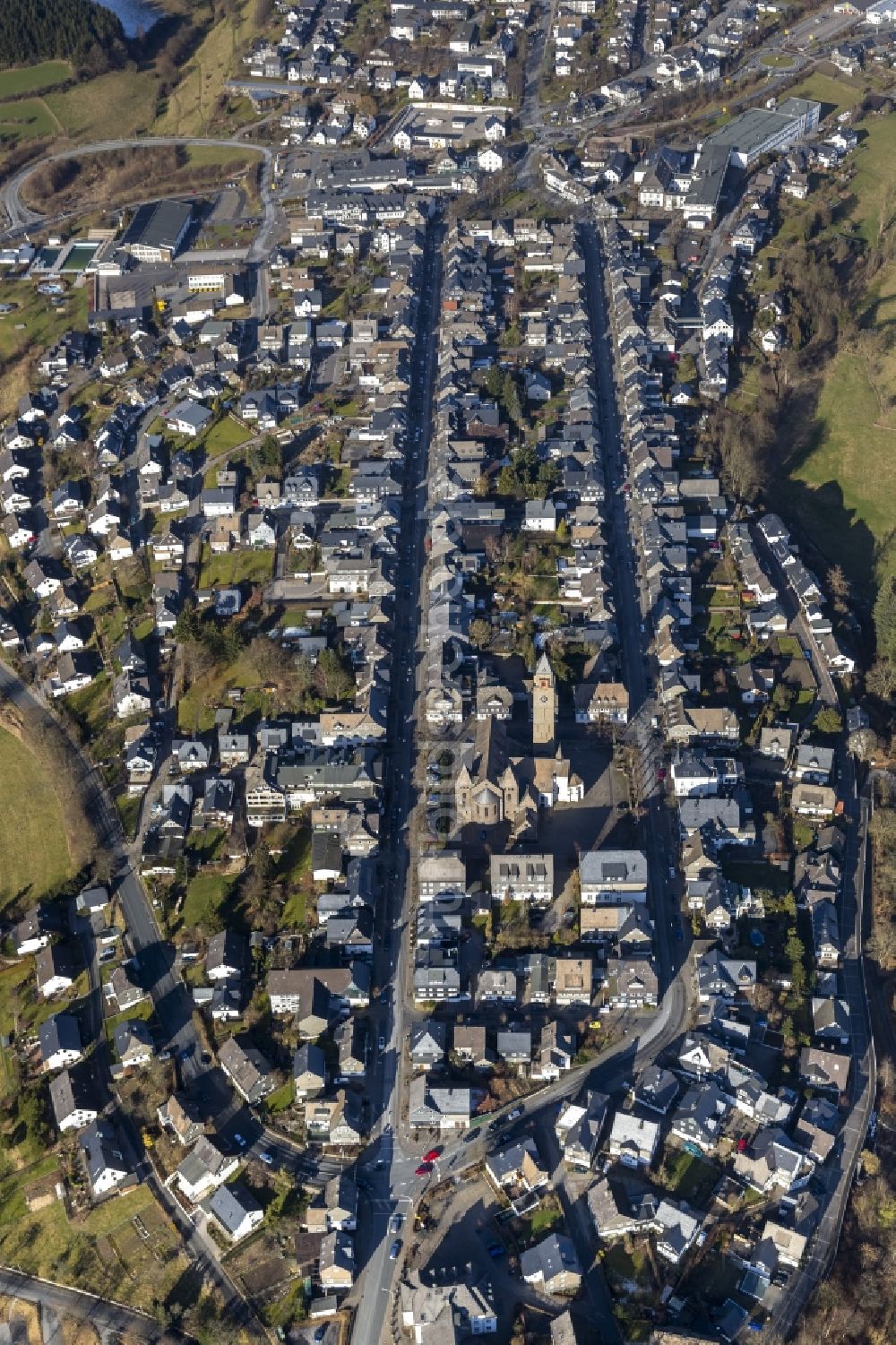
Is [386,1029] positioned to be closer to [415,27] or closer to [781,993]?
[781,993]

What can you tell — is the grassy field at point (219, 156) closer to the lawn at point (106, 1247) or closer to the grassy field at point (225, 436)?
the grassy field at point (225, 436)

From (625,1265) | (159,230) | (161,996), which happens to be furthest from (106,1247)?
(159,230)

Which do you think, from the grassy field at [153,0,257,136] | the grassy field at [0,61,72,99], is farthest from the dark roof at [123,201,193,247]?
the grassy field at [0,61,72,99]

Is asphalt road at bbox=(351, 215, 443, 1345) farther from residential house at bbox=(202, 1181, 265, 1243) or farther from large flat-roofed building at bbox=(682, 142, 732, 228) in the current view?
large flat-roofed building at bbox=(682, 142, 732, 228)

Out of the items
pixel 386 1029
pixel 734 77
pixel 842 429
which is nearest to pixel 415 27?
pixel 734 77

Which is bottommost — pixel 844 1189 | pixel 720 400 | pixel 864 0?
pixel 844 1189

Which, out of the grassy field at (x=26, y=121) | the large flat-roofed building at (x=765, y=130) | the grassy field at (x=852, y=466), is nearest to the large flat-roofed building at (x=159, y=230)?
the grassy field at (x=26, y=121)

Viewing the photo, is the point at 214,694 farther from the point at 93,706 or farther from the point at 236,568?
the point at 236,568
